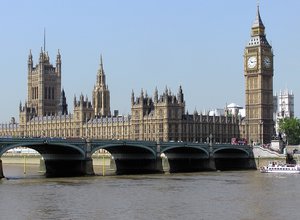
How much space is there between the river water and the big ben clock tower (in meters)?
60.7

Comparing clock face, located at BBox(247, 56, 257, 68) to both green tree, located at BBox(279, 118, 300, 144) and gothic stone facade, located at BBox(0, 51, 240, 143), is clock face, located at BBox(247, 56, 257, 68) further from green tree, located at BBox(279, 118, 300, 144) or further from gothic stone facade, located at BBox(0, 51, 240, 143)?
green tree, located at BBox(279, 118, 300, 144)

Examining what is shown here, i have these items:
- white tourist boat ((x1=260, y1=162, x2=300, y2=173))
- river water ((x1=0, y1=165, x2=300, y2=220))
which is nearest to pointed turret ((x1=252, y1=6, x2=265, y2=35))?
white tourist boat ((x1=260, y1=162, x2=300, y2=173))

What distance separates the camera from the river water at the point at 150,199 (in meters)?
41.7

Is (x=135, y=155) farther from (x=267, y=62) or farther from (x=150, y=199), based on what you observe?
(x=267, y=62)

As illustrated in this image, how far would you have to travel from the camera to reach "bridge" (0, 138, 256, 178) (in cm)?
7499

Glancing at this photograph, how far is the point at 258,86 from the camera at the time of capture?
5044 inches

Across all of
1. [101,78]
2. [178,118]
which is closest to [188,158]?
[178,118]

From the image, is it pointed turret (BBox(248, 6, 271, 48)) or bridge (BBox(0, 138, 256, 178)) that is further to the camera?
pointed turret (BBox(248, 6, 271, 48))

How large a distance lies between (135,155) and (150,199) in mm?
38359

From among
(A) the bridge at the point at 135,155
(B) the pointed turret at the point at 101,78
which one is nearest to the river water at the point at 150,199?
(A) the bridge at the point at 135,155

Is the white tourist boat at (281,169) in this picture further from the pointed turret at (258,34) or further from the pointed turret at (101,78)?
the pointed turret at (101,78)

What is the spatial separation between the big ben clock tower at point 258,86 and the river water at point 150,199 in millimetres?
60656

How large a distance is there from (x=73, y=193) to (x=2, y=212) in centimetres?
1137

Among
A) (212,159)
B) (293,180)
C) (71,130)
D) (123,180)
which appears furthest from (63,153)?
(71,130)
